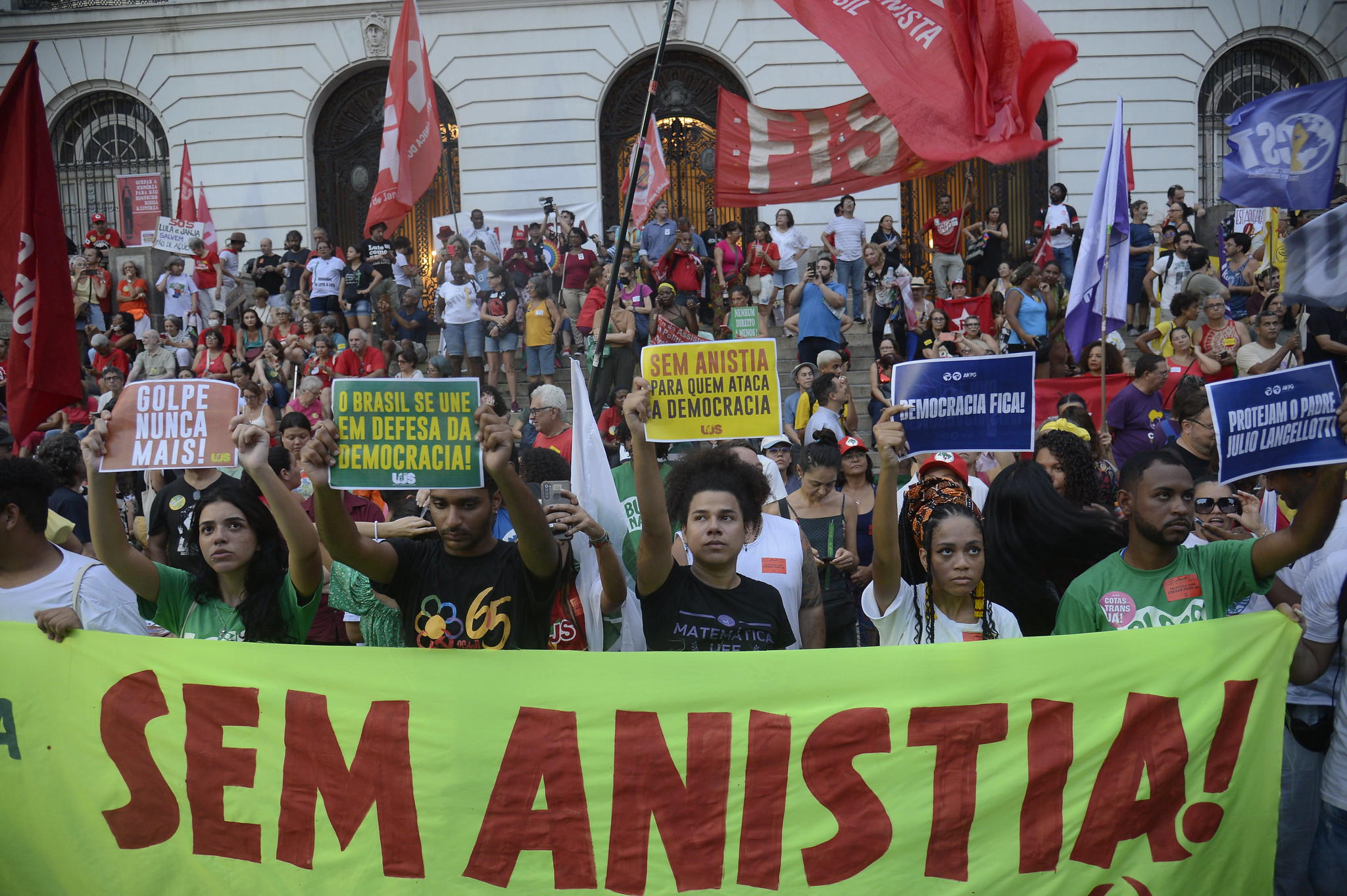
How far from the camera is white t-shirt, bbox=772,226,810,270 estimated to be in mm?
15078

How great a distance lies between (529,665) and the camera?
3.44 m

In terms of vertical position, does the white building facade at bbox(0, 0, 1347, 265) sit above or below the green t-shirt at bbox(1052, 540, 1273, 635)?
above

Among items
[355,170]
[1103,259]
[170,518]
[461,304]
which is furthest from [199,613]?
[355,170]

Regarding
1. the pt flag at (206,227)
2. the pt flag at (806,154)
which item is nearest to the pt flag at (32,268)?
the pt flag at (806,154)

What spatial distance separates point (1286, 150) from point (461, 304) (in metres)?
9.03

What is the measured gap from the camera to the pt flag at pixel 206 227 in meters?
17.0

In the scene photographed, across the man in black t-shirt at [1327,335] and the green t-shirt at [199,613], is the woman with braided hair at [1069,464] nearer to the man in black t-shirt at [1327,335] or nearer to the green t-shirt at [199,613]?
the green t-shirt at [199,613]

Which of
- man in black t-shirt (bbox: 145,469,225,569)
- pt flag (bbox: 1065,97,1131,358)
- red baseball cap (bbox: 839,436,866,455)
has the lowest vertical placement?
man in black t-shirt (bbox: 145,469,225,569)

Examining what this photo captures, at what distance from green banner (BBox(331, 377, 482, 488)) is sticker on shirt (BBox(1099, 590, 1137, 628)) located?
203 centimetres

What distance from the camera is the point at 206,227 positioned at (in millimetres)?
17453

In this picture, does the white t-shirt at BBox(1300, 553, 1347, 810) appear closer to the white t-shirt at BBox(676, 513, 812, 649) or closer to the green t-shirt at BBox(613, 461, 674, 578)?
the white t-shirt at BBox(676, 513, 812, 649)

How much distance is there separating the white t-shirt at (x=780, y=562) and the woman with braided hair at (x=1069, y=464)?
1.52m

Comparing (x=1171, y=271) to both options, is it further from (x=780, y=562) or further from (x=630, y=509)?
(x=780, y=562)

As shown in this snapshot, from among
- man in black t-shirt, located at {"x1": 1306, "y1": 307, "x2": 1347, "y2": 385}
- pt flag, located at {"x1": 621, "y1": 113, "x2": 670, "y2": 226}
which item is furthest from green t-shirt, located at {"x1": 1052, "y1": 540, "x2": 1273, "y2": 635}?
pt flag, located at {"x1": 621, "y1": 113, "x2": 670, "y2": 226}
